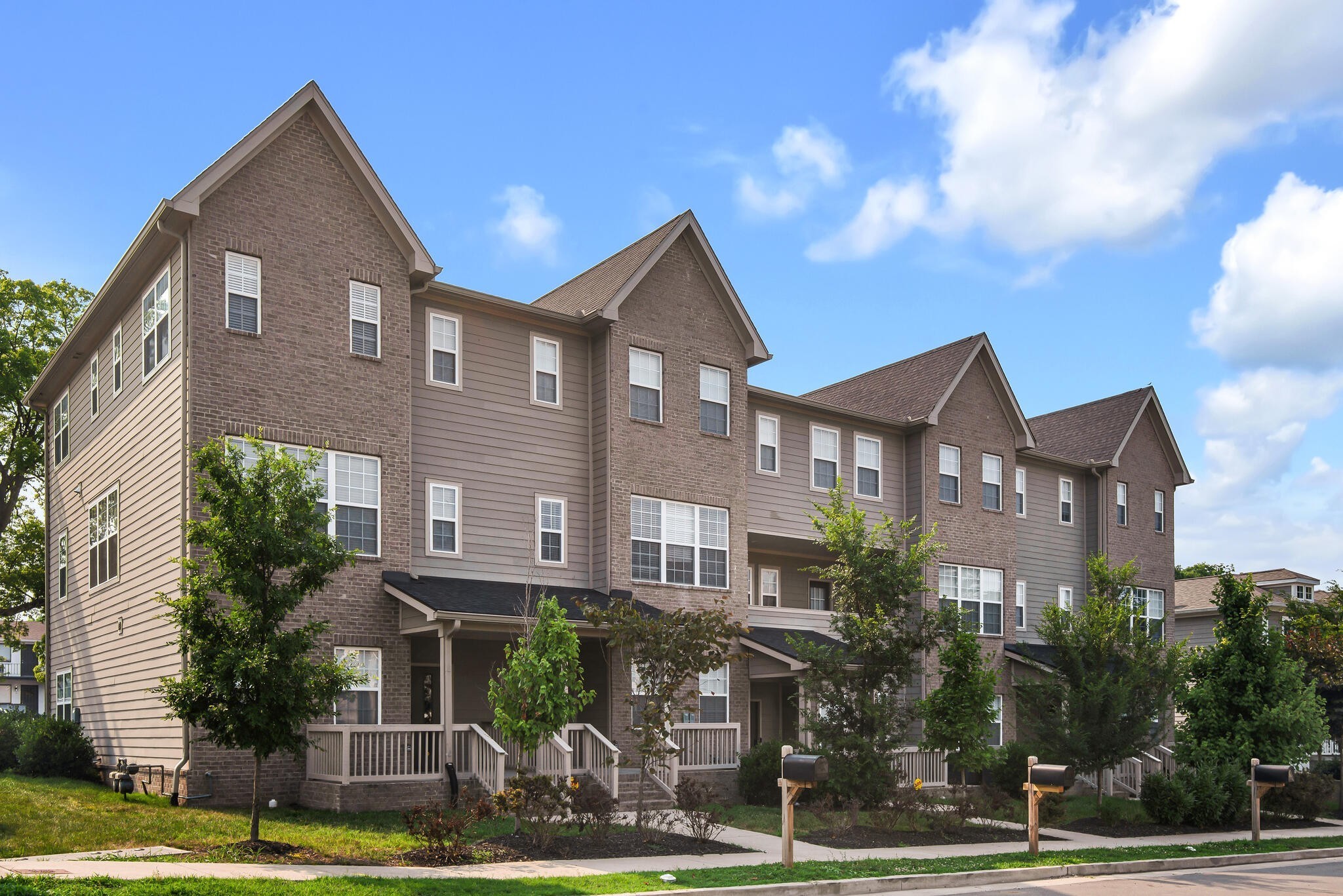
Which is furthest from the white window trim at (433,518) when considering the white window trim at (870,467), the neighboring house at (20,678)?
the neighboring house at (20,678)

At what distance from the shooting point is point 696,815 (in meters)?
18.0

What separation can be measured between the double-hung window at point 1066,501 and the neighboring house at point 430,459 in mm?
5684

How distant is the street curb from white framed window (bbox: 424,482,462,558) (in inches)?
452

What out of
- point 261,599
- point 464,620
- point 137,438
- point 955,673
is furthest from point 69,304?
point 955,673

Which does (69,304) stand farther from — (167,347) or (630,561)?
(630,561)

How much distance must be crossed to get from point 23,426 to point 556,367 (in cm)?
2349

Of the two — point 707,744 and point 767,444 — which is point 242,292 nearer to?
point 707,744

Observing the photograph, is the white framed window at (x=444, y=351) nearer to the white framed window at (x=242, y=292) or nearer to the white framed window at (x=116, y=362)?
the white framed window at (x=242, y=292)

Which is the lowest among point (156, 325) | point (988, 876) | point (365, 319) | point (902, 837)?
point (902, 837)

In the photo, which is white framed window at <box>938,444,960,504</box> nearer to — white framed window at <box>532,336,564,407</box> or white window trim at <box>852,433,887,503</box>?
white window trim at <box>852,433,887,503</box>

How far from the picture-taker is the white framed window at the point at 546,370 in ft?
84.0

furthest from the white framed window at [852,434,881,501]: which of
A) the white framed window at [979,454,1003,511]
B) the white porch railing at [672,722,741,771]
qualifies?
the white porch railing at [672,722,741,771]

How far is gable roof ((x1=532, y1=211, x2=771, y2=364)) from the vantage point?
26359 mm

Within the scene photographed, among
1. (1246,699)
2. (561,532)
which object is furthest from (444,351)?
(1246,699)
